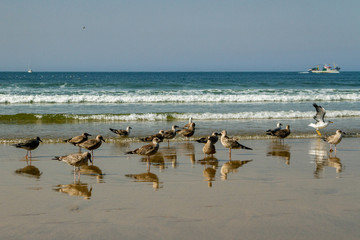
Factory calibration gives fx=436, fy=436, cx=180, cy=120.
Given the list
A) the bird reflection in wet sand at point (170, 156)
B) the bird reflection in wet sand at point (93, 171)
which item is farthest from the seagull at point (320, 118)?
the bird reflection in wet sand at point (93, 171)

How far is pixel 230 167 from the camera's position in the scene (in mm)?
9289

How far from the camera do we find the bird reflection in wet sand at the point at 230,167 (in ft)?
28.1

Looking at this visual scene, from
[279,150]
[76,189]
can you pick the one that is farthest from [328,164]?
[76,189]

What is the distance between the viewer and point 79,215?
5.86 meters

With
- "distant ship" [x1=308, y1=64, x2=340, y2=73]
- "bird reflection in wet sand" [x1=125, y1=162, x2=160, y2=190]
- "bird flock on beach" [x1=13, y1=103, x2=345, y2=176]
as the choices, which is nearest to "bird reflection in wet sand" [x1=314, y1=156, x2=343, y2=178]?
"bird flock on beach" [x1=13, y1=103, x2=345, y2=176]

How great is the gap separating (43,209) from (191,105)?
66.9 feet

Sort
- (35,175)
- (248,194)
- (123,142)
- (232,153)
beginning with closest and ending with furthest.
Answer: (248,194)
(35,175)
(232,153)
(123,142)

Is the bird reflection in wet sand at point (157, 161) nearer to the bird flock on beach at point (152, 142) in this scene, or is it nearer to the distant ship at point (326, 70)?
the bird flock on beach at point (152, 142)

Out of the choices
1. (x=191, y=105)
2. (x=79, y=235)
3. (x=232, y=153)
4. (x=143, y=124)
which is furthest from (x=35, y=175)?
(x=191, y=105)

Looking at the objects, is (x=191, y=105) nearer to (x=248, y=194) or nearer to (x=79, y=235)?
(x=248, y=194)

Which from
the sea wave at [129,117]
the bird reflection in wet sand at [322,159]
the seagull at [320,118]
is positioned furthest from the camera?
the sea wave at [129,117]

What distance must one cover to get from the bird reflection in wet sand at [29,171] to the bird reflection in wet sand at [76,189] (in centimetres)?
109

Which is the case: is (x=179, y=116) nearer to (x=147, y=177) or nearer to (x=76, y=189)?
(x=147, y=177)

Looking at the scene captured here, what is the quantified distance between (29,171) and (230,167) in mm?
4144
